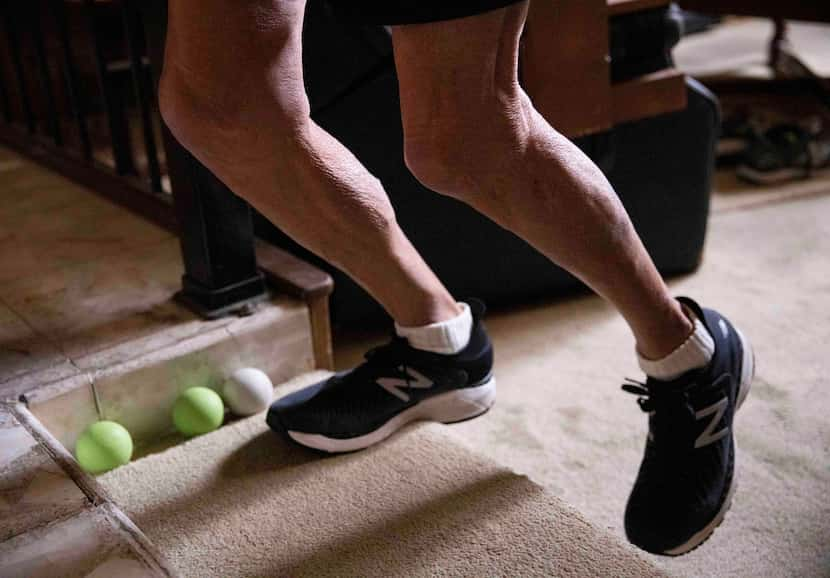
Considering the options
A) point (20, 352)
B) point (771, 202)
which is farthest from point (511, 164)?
point (771, 202)

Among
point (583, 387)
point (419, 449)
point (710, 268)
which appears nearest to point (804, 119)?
point (710, 268)

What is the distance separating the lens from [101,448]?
1185mm

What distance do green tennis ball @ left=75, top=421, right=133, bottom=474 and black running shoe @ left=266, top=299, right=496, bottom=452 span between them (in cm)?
20

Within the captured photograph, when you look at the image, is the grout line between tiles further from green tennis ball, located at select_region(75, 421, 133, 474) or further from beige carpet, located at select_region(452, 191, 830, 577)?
green tennis ball, located at select_region(75, 421, 133, 474)

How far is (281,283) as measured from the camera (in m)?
1.46

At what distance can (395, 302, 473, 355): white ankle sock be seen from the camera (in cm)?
116

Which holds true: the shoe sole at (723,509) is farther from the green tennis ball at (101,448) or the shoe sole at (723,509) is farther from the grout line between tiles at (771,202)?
the grout line between tiles at (771,202)

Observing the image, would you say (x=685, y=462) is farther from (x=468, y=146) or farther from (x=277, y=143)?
(x=277, y=143)

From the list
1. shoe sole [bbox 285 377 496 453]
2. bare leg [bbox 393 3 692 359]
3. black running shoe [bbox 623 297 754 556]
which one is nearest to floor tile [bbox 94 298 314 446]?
shoe sole [bbox 285 377 496 453]

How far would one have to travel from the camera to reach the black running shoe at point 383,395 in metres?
1.18

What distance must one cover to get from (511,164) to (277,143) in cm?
30

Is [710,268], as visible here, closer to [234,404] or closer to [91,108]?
[234,404]

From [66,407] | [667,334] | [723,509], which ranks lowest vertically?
[723,509]

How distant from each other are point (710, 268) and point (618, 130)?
1.45 ft
